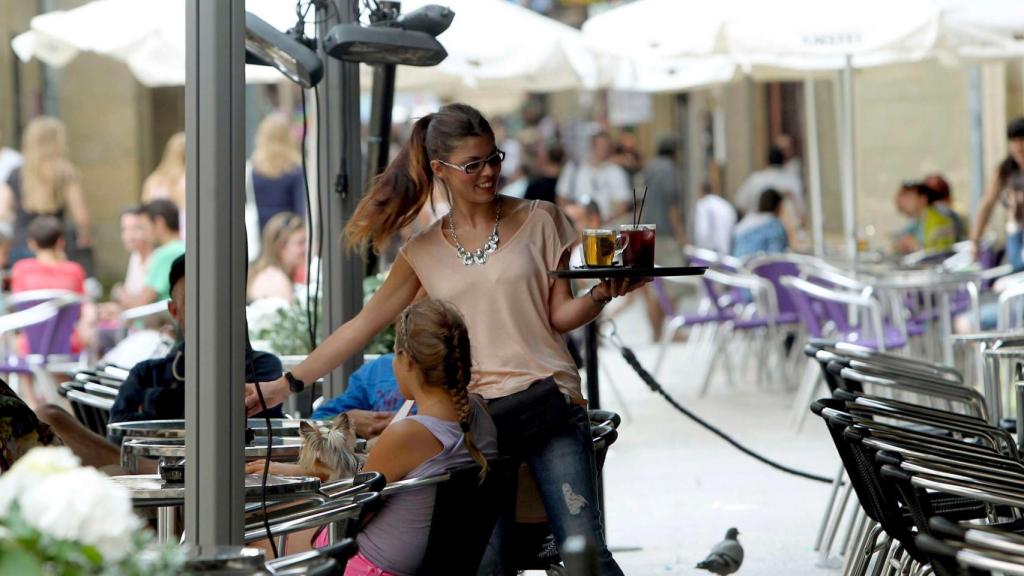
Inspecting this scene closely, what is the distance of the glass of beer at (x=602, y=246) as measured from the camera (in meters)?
3.93

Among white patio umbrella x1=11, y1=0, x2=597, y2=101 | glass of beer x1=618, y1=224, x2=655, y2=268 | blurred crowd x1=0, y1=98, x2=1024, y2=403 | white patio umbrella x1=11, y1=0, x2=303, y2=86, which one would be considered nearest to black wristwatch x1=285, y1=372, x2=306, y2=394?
blurred crowd x1=0, y1=98, x2=1024, y2=403

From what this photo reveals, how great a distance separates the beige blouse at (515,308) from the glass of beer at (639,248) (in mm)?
345

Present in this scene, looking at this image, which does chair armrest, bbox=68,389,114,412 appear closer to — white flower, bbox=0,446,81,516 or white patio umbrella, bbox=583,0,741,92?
white flower, bbox=0,446,81,516

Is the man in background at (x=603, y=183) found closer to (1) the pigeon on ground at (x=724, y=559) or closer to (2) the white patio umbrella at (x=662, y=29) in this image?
(2) the white patio umbrella at (x=662, y=29)

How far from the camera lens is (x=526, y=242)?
14.1ft

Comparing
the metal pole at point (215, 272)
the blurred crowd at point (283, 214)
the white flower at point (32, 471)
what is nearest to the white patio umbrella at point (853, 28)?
the blurred crowd at point (283, 214)

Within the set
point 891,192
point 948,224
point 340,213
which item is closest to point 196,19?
point 340,213

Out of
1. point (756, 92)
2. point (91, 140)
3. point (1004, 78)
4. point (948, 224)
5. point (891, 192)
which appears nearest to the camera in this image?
point (948, 224)

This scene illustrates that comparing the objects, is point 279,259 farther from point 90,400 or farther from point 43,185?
point 43,185

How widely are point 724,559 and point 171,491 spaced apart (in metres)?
2.40

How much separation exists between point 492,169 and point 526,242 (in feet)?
0.66

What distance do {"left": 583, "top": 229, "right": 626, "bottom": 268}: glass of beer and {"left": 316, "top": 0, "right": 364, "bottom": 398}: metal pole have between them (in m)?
1.88

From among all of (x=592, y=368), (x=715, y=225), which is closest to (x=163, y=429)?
(x=592, y=368)

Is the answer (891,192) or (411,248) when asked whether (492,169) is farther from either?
(891,192)
